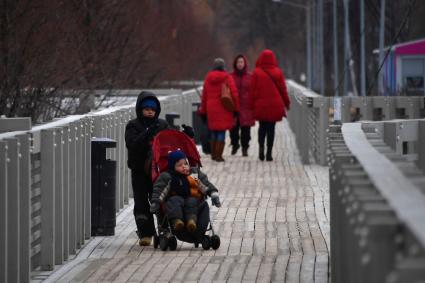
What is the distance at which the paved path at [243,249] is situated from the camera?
35.8ft

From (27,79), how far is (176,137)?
8.99m

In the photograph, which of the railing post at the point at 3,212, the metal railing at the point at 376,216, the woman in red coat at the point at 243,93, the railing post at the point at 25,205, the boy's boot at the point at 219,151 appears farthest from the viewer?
the woman in red coat at the point at 243,93

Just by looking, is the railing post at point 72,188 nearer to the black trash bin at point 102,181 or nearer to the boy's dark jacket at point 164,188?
the boy's dark jacket at point 164,188

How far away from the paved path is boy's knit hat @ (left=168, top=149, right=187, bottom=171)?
717 millimetres

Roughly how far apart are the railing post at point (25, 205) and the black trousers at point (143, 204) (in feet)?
9.45

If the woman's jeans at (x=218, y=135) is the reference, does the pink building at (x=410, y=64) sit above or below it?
above

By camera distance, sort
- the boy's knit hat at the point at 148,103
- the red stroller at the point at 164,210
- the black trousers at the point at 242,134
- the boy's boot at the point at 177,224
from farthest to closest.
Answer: the black trousers at the point at 242,134 → the boy's knit hat at the point at 148,103 → the red stroller at the point at 164,210 → the boy's boot at the point at 177,224

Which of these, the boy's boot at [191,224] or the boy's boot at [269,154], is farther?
the boy's boot at [269,154]

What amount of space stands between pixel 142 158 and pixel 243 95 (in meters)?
12.8

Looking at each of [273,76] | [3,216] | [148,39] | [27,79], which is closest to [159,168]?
[3,216]

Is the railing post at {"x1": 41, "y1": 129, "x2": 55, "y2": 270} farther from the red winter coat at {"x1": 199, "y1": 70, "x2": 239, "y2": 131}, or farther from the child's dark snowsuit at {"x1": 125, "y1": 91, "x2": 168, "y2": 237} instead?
the red winter coat at {"x1": 199, "y1": 70, "x2": 239, "y2": 131}

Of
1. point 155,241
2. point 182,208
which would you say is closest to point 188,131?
point 155,241

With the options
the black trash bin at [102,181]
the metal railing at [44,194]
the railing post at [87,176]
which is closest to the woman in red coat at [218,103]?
the metal railing at [44,194]

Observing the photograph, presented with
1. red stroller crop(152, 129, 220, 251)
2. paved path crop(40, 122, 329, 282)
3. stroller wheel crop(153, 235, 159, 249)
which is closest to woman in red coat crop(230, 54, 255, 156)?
paved path crop(40, 122, 329, 282)
